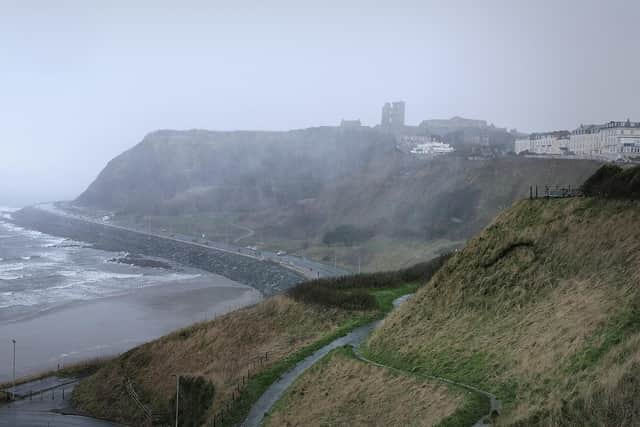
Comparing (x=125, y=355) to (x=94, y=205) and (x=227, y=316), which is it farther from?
(x=94, y=205)

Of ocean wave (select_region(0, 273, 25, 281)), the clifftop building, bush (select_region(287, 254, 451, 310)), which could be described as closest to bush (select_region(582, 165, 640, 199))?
bush (select_region(287, 254, 451, 310))

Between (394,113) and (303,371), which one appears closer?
(303,371)

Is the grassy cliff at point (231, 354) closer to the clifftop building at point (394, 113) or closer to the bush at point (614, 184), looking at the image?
the bush at point (614, 184)

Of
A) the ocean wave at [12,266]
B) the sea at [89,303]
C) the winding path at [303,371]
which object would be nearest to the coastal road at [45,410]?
the sea at [89,303]

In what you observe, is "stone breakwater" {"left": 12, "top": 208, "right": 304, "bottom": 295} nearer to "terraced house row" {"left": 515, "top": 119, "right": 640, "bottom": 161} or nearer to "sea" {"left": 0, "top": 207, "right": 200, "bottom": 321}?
"sea" {"left": 0, "top": 207, "right": 200, "bottom": 321}

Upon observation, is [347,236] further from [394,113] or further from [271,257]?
[394,113]

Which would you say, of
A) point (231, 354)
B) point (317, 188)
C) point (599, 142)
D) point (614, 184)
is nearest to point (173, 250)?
point (317, 188)

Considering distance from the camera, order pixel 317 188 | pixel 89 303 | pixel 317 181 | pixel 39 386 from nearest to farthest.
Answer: pixel 39 386, pixel 89 303, pixel 317 188, pixel 317 181

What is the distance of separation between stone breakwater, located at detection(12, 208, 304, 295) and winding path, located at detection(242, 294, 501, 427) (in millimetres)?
27401

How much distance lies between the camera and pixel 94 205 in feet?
480

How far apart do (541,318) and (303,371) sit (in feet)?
22.2

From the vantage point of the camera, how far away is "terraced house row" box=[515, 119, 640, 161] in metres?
54.7

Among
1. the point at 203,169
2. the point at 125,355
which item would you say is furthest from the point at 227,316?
the point at 203,169

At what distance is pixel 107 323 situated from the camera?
36031 mm
